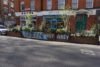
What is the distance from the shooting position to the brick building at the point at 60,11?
23.0 metres

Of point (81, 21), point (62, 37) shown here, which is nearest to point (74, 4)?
point (81, 21)

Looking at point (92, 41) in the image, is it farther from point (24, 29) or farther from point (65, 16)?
point (24, 29)

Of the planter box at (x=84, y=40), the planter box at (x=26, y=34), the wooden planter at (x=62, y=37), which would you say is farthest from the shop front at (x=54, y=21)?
the planter box at (x=84, y=40)

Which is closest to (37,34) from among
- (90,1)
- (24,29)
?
(24,29)

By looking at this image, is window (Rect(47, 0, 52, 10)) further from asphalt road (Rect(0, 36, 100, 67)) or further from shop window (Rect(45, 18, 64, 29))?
asphalt road (Rect(0, 36, 100, 67))

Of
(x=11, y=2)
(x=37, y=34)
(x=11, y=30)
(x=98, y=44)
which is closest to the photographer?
(x=98, y=44)

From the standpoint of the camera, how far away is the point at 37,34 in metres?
17.7

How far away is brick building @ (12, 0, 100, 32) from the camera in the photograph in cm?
2300

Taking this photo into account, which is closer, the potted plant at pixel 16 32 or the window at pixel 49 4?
the potted plant at pixel 16 32

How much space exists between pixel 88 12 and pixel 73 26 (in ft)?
11.4

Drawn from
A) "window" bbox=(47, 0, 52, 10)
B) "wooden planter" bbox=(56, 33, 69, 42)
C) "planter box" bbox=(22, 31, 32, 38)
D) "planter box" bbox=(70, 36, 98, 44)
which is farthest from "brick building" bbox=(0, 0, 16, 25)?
"planter box" bbox=(70, 36, 98, 44)

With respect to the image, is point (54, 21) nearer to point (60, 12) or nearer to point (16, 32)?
point (60, 12)

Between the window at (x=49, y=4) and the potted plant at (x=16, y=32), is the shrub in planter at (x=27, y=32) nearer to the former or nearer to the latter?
the potted plant at (x=16, y=32)

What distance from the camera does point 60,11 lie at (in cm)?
2459
